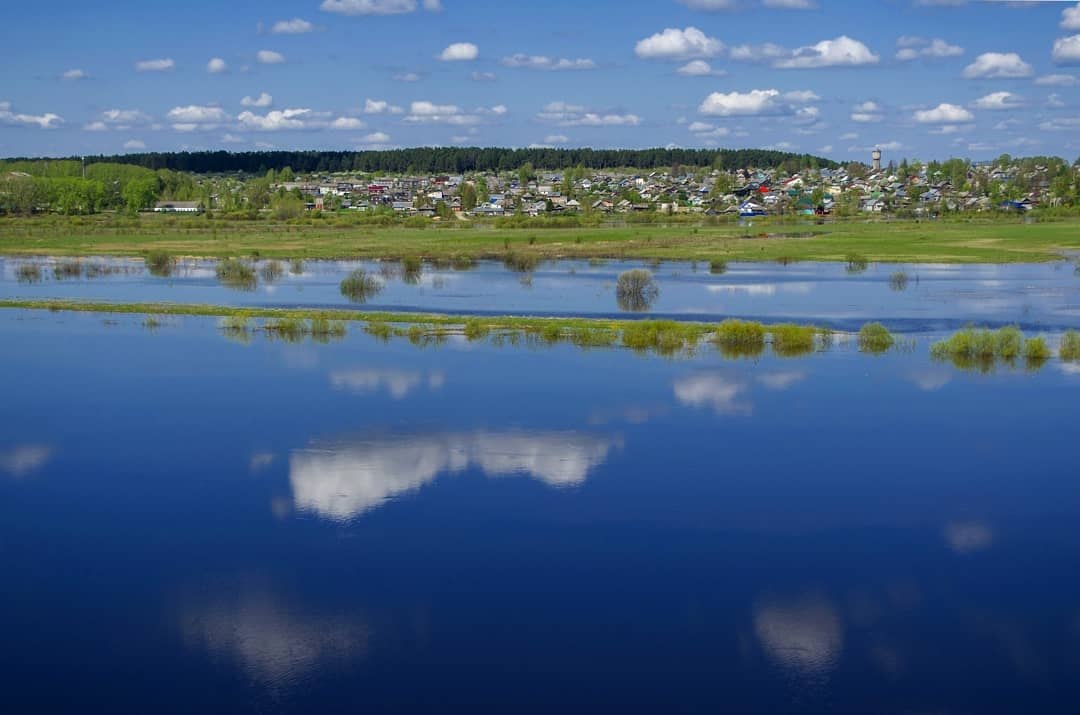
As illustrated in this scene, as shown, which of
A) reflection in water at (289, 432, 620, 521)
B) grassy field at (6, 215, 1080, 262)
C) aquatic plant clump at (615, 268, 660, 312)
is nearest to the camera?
reflection in water at (289, 432, 620, 521)

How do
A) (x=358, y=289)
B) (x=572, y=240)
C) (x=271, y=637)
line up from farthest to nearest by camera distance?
(x=572, y=240), (x=358, y=289), (x=271, y=637)

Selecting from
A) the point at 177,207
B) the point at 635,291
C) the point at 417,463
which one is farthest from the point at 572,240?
the point at 177,207

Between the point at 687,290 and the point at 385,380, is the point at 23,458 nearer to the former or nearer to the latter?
the point at 385,380

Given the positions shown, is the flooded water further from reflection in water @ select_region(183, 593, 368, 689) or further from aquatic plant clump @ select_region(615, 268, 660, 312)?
reflection in water @ select_region(183, 593, 368, 689)

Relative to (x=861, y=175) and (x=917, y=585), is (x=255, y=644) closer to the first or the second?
(x=917, y=585)

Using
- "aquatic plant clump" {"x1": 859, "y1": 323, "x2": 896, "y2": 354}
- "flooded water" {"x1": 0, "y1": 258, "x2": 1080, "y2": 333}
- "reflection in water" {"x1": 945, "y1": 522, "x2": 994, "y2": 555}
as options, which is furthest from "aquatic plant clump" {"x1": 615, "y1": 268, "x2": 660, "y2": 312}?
"reflection in water" {"x1": 945, "y1": 522, "x2": 994, "y2": 555}
